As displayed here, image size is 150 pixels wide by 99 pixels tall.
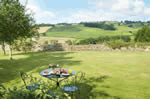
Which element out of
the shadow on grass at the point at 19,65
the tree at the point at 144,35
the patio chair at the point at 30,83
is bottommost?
the shadow on grass at the point at 19,65

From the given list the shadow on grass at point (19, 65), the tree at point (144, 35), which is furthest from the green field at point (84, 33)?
the shadow on grass at point (19, 65)

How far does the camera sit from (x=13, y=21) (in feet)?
46.6

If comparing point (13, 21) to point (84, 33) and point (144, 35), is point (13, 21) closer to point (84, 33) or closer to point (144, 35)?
point (144, 35)

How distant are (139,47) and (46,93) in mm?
23777

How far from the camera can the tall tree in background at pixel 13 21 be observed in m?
13.0

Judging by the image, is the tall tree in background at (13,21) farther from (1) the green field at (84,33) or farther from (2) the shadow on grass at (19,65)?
(1) the green field at (84,33)

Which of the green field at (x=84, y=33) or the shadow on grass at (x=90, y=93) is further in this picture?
the green field at (x=84, y=33)

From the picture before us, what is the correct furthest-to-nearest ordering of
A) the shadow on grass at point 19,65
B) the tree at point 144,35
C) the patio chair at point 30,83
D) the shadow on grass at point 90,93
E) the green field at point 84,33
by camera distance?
1. the green field at point 84,33
2. the tree at point 144,35
3. the shadow on grass at point 19,65
4. the shadow on grass at point 90,93
5. the patio chair at point 30,83

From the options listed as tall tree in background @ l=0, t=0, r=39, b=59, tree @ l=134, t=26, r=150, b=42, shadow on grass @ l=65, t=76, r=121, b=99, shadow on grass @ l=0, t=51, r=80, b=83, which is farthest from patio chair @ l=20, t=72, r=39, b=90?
tree @ l=134, t=26, r=150, b=42

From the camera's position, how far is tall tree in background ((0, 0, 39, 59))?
12961 millimetres

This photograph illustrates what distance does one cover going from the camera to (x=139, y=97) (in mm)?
6016

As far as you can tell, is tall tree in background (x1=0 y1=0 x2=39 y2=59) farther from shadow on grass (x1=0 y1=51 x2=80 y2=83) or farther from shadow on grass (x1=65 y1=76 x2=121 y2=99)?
shadow on grass (x1=65 y1=76 x2=121 y2=99)

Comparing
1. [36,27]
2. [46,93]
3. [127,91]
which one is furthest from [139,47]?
[46,93]

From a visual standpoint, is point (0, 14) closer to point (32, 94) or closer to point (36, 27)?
point (36, 27)
